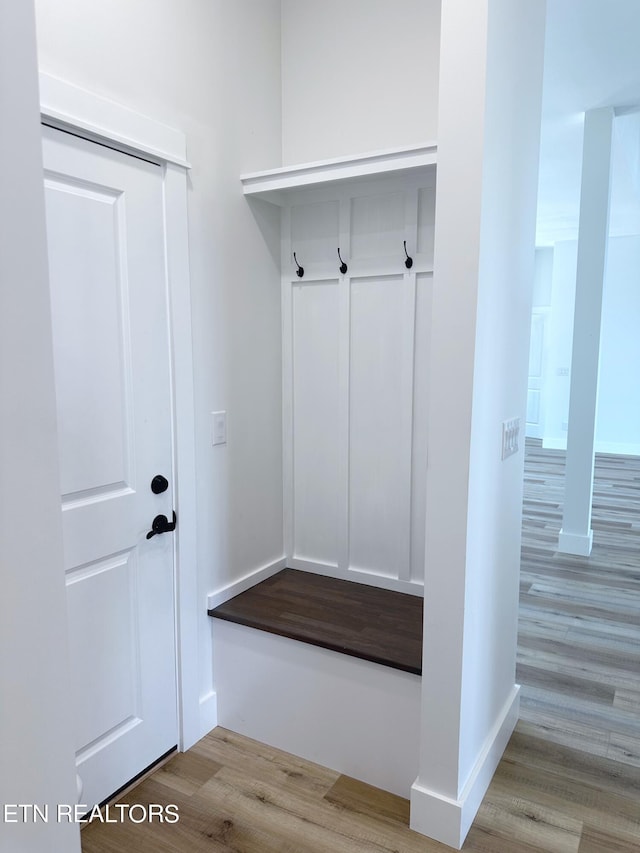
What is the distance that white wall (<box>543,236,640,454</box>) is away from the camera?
7641 millimetres

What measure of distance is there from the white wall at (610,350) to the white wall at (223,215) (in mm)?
5976

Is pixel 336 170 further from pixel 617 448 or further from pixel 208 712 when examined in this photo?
pixel 617 448

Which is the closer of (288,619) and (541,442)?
(288,619)

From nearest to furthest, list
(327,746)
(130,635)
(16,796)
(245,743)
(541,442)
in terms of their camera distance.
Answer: (16,796), (130,635), (327,746), (245,743), (541,442)

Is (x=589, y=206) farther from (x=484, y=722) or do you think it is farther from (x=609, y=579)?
(x=484, y=722)

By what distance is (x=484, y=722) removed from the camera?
6.44ft

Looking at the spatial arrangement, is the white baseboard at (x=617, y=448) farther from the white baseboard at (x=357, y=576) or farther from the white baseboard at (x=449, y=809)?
the white baseboard at (x=449, y=809)

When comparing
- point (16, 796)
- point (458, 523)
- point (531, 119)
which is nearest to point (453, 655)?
point (458, 523)

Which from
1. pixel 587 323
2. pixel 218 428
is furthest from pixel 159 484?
pixel 587 323

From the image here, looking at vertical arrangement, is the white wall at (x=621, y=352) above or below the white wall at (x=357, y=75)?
below

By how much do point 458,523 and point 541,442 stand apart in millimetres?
8079

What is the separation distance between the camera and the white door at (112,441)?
1.68 meters

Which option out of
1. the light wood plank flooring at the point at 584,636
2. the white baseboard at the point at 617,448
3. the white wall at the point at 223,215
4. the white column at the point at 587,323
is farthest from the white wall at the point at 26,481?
the white baseboard at the point at 617,448

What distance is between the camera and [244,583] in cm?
243
